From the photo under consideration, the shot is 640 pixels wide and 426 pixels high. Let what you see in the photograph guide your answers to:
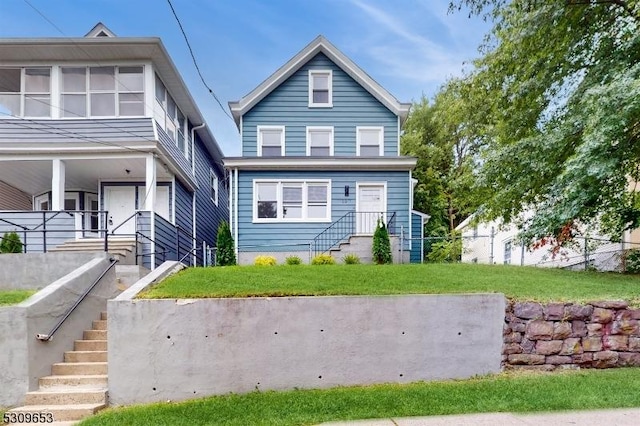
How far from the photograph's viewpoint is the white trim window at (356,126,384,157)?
44.2 feet

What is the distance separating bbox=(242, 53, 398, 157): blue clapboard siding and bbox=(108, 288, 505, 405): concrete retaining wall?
8874 mm

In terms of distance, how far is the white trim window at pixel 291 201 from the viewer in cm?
1255

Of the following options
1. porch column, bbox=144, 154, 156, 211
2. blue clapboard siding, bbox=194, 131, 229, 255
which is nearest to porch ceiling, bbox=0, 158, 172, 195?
porch column, bbox=144, 154, 156, 211

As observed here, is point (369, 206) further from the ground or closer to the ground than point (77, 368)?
further from the ground

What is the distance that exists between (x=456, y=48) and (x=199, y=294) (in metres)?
12.4

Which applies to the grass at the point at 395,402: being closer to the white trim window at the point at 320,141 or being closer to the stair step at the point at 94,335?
the stair step at the point at 94,335

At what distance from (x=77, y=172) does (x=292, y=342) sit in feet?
32.7

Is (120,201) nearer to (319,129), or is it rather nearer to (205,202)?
(205,202)

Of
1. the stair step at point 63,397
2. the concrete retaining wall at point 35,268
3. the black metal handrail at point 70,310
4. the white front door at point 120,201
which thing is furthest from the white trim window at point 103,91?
the stair step at point 63,397

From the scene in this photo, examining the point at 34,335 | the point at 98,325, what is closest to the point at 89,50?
the point at 98,325

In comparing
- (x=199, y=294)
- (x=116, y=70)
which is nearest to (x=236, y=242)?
(x=116, y=70)

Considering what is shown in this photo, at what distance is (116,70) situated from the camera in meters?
10.8

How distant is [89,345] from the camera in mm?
5391

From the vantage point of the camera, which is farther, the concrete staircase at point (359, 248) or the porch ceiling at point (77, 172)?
the concrete staircase at point (359, 248)
